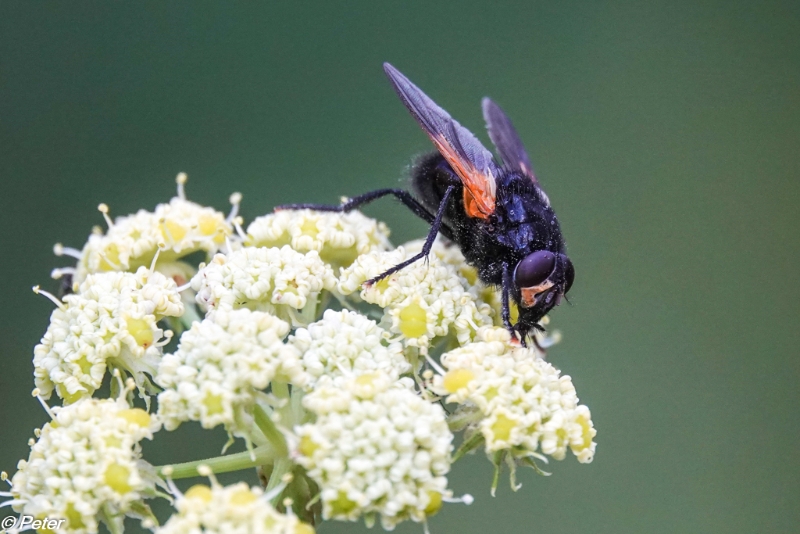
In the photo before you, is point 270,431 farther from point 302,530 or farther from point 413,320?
point 413,320

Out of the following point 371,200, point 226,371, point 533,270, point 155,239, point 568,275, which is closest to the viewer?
point 226,371

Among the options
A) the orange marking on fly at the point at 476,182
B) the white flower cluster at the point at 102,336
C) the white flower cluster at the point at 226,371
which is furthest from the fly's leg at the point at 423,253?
the white flower cluster at the point at 102,336

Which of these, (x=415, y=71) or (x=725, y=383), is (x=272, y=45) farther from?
(x=725, y=383)

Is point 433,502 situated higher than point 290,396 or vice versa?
point 290,396

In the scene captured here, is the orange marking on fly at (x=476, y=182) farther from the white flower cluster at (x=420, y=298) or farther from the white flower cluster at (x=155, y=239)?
the white flower cluster at (x=155, y=239)

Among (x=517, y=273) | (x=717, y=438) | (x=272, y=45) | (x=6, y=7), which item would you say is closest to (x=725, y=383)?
(x=717, y=438)

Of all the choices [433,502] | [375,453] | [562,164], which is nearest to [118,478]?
[375,453]
